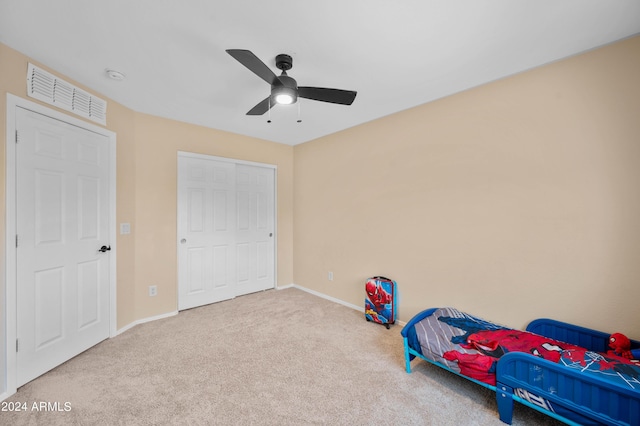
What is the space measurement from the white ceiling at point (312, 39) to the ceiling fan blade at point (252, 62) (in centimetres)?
→ 25

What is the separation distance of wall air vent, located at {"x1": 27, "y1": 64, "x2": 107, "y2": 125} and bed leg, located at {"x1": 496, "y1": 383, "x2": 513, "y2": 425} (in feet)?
12.9

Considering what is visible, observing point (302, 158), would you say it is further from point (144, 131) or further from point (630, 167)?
point (630, 167)

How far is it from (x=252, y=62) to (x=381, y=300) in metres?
2.62

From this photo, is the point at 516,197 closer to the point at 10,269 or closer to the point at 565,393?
the point at 565,393

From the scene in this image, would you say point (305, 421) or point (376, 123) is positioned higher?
point (376, 123)

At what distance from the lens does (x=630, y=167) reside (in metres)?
1.78

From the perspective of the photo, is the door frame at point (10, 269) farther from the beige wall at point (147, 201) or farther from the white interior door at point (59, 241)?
the beige wall at point (147, 201)

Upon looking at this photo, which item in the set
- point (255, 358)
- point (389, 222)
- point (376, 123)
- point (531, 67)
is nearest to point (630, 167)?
point (531, 67)

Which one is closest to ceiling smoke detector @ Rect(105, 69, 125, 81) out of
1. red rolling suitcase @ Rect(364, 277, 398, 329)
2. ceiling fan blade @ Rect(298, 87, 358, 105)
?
ceiling fan blade @ Rect(298, 87, 358, 105)

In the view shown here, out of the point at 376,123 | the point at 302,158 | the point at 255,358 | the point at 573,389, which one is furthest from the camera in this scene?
the point at 302,158

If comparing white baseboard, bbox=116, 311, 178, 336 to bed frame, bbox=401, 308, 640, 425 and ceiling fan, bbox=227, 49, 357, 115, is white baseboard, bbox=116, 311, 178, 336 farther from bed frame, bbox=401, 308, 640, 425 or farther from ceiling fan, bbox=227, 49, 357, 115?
bed frame, bbox=401, 308, 640, 425

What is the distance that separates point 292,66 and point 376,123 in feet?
5.01

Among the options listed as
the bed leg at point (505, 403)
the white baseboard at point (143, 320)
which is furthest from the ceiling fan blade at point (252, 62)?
the white baseboard at point (143, 320)

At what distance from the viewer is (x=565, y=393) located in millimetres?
1456
